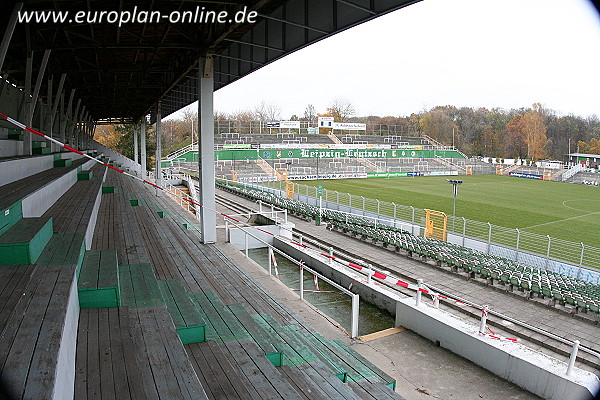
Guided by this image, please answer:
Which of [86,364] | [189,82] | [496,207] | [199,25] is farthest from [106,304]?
[496,207]

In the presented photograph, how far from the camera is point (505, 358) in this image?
20.8ft

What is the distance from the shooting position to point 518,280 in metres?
10.5

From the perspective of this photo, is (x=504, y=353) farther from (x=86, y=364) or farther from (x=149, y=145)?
(x=149, y=145)

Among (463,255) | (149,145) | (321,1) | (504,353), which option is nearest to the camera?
(504,353)

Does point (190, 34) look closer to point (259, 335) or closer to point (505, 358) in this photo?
point (259, 335)

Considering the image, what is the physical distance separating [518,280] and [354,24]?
298 inches

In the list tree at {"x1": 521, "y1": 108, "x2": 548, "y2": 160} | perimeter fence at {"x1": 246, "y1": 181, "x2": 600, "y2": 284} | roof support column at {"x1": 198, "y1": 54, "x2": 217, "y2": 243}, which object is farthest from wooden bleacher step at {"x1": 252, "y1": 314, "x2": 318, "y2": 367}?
tree at {"x1": 521, "y1": 108, "x2": 548, "y2": 160}

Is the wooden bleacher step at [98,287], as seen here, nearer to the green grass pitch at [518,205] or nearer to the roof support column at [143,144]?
the green grass pitch at [518,205]

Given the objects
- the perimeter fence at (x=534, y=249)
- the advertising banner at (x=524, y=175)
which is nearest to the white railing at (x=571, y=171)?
the advertising banner at (x=524, y=175)

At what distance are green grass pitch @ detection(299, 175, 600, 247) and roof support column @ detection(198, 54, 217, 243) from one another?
18032mm

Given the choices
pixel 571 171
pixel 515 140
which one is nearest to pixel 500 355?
pixel 571 171

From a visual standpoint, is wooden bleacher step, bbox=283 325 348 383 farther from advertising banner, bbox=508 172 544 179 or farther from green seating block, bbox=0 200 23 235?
advertising banner, bbox=508 172 544 179

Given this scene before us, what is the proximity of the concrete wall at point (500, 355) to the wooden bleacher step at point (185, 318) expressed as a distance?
4501mm

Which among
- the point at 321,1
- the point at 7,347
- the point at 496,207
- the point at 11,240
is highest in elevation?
the point at 321,1
